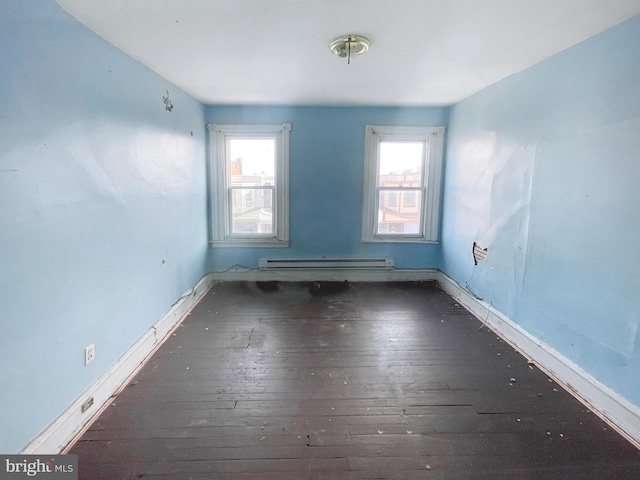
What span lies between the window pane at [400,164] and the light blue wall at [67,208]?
2624 millimetres

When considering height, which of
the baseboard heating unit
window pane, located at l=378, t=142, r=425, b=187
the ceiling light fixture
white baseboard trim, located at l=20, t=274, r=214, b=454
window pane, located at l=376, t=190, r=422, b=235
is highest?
the ceiling light fixture

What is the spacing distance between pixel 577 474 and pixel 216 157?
4.14m

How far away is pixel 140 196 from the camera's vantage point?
246cm

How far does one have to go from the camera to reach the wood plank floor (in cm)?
155

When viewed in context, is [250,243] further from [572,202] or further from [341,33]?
[572,202]

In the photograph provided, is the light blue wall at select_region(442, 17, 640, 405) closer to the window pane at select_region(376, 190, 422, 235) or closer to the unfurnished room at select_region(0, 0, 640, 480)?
the unfurnished room at select_region(0, 0, 640, 480)

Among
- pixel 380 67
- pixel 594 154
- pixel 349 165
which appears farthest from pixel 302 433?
pixel 349 165

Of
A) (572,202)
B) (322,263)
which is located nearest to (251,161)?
(322,263)

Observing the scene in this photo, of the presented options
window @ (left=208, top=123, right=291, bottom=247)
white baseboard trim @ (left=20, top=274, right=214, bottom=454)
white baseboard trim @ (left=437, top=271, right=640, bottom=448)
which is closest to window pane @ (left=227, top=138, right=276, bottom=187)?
window @ (left=208, top=123, right=291, bottom=247)

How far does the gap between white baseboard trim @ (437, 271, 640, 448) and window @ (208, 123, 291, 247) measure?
253 centimetres

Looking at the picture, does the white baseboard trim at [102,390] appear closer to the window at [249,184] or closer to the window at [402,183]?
the window at [249,184]

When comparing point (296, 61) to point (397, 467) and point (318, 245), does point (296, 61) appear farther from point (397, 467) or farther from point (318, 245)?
point (397, 467)

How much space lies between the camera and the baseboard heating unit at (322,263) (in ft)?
14.1

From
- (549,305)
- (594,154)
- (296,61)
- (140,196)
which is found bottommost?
(549,305)
